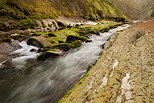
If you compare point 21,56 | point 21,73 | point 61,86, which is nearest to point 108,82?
point 61,86

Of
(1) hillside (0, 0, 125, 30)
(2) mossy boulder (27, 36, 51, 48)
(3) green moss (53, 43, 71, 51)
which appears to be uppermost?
(1) hillside (0, 0, 125, 30)

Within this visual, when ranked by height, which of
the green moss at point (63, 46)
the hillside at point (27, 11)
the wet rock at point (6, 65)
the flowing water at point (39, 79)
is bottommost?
the flowing water at point (39, 79)

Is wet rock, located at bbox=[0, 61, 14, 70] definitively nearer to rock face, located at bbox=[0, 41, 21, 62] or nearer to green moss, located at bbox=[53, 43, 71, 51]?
rock face, located at bbox=[0, 41, 21, 62]

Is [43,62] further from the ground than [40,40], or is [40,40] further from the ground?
[40,40]

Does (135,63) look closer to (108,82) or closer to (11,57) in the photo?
(108,82)

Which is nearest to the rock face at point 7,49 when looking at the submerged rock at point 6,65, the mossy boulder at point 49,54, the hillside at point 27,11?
the submerged rock at point 6,65

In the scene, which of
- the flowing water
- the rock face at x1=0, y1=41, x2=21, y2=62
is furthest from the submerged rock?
the rock face at x1=0, y1=41, x2=21, y2=62

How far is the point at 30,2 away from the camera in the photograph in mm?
33219

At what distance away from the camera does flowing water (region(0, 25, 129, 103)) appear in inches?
224

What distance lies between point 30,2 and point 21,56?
27591 millimetres

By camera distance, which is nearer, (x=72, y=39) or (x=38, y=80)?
(x=38, y=80)

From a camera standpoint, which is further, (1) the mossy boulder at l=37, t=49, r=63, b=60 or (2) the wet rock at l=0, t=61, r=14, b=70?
(1) the mossy boulder at l=37, t=49, r=63, b=60

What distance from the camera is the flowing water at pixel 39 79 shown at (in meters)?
5.68

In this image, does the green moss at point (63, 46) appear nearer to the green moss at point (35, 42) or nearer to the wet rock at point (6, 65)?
the green moss at point (35, 42)
